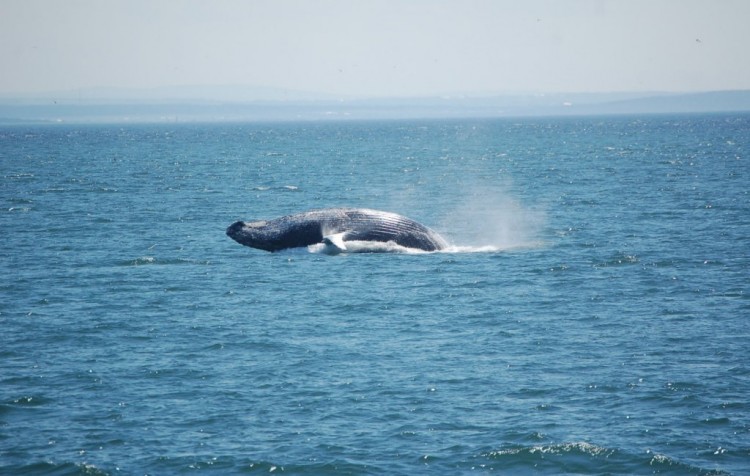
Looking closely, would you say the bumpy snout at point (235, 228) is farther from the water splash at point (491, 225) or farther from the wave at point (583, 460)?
the wave at point (583, 460)

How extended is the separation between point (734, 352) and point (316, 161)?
105 metres

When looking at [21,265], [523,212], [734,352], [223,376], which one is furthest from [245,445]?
[523,212]

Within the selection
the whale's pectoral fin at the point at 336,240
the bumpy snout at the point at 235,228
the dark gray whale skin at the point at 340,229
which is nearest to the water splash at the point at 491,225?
the dark gray whale skin at the point at 340,229

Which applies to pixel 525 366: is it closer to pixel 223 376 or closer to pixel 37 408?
pixel 223 376

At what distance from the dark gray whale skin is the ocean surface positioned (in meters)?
0.84

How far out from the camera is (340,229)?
1533 inches

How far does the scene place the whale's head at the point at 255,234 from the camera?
40844 mm

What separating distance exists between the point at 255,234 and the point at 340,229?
15.3 ft

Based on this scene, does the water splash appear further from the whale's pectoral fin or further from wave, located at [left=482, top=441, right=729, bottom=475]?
wave, located at [left=482, top=441, right=729, bottom=475]

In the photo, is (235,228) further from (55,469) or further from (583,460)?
(583,460)

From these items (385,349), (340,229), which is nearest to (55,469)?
(385,349)

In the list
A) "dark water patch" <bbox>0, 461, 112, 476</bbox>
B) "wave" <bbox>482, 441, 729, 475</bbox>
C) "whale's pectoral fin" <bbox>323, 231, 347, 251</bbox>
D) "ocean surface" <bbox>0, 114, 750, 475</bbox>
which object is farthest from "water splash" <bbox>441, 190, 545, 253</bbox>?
"dark water patch" <bbox>0, 461, 112, 476</bbox>

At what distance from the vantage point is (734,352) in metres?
25.8

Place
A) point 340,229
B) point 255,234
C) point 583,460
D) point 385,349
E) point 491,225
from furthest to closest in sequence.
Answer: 1. point 491,225
2. point 255,234
3. point 340,229
4. point 385,349
5. point 583,460
